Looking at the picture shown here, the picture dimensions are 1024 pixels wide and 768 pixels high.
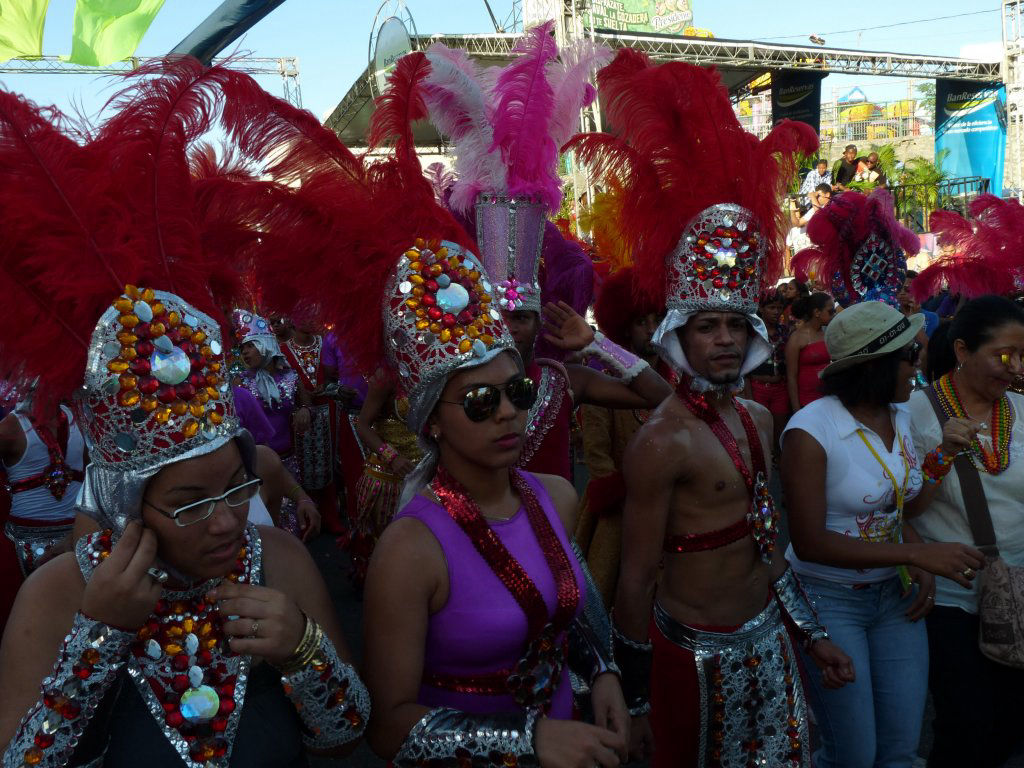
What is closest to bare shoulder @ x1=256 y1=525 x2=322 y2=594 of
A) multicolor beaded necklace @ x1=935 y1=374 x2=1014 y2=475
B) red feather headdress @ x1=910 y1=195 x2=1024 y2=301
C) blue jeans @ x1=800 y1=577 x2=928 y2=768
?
blue jeans @ x1=800 y1=577 x2=928 y2=768

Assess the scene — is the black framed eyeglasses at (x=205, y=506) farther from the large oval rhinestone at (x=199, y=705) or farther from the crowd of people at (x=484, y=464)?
the large oval rhinestone at (x=199, y=705)

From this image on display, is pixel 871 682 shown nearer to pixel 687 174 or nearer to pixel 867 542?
pixel 867 542

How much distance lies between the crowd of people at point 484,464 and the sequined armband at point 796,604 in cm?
1

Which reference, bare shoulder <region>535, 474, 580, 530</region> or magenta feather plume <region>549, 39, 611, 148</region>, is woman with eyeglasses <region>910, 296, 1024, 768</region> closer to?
bare shoulder <region>535, 474, 580, 530</region>

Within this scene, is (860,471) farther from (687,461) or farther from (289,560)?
(289,560)

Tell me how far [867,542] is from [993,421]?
0.86m

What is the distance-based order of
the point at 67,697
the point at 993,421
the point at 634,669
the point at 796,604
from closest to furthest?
the point at 67,697 < the point at 634,669 < the point at 796,604 < the point at 993,421

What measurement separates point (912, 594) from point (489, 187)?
2206mm

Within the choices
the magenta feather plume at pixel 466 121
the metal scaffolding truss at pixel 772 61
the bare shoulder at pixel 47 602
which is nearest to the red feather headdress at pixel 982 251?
the magenta feather plume at pixel 466 121

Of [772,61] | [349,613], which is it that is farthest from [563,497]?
[772,61]

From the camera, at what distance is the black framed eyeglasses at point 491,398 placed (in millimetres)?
2035

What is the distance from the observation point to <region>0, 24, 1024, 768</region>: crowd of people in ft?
5.46

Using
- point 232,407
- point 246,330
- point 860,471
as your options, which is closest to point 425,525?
point 232,407

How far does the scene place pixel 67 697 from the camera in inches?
60.4
